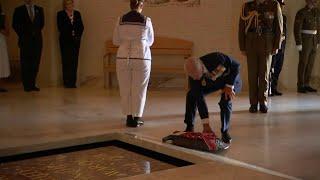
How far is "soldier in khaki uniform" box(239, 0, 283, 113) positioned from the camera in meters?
6.60

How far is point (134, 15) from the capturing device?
18.6 ft

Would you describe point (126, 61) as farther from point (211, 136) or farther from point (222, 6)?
Result: point (222, 6)

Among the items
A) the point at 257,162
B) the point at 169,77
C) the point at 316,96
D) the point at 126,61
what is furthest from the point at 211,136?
the point at 169,77

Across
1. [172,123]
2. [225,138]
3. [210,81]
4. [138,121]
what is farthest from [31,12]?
[225,138]

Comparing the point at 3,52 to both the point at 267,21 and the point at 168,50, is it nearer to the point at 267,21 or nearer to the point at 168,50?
the point at 168,50

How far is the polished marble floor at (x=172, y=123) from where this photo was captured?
14.6ft

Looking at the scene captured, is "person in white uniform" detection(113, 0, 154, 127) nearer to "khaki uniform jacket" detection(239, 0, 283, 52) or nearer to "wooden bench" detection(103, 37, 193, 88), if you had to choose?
"khaki uniform jacket" detection(239, 0, 283, 52)

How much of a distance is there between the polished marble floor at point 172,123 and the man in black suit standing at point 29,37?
2.28 feet

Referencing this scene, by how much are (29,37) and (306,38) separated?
194 inches

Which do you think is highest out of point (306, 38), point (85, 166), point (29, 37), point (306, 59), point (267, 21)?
point (267, 21)

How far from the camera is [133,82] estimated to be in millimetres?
5723

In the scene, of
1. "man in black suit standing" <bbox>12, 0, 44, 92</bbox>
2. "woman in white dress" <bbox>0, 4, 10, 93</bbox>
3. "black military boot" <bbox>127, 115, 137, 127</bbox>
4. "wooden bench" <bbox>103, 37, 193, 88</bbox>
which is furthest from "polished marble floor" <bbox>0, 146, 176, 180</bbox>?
"woman in white dress" <bbox>0, 4, 10, 93</bbox>

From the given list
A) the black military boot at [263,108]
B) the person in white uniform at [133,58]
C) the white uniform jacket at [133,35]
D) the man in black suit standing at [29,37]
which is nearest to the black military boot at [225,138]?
the person in white uniform at [133,58]

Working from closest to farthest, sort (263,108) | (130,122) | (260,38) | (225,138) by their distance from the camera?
(225,138), (130,122), (260,38), (263,108)
